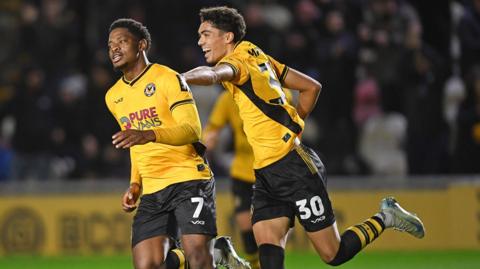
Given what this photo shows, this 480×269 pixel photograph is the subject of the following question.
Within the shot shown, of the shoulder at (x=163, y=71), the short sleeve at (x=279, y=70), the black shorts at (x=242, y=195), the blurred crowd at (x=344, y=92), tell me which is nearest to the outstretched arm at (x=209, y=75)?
the shoulder at (x=163, y=71)

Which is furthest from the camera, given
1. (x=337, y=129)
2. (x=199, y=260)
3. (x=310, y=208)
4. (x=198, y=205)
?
(x=337, y=129)

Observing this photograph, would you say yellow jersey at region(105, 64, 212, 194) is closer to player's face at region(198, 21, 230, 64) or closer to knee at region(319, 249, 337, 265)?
player's face at region(198, 21, 230, 64)

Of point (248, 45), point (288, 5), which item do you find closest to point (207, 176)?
point (248, 45)

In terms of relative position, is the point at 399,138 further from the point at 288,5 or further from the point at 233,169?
the point at 233,169

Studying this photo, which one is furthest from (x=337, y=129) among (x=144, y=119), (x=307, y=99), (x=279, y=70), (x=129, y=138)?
(x=129, y=138)

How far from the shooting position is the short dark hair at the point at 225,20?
25.6 ft

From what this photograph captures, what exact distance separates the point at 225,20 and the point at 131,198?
1452 millimetres

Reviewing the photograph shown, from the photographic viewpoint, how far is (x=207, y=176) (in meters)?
7.70

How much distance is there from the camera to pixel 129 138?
645cm

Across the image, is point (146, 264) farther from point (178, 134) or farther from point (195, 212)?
point (178, 134)

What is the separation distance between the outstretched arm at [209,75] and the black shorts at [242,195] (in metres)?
3.50

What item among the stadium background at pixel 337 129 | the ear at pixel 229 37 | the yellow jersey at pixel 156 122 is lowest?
the stadium background at pixel 337 129

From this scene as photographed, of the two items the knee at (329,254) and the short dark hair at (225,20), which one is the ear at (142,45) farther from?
the knee at (329,254)

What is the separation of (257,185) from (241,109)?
1.99 feet
